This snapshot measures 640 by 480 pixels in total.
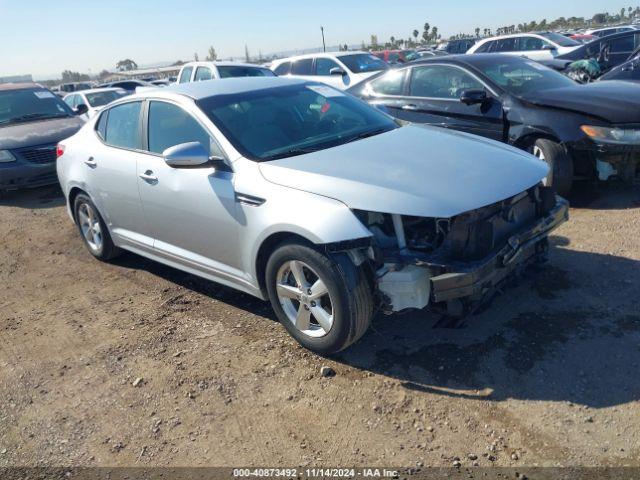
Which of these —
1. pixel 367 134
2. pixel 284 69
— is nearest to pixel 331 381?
pixel 367 134

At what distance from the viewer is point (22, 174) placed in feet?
28.0

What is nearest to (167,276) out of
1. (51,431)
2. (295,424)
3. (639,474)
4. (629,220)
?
(51,431)

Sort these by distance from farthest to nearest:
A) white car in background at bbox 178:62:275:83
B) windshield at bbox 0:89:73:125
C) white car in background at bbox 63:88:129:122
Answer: white car in background at bbox 63:88:129:122 → white car in background at bbox 178:62:275:83 → windshield at bbox 0:89:73:125

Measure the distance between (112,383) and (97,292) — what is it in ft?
5.45

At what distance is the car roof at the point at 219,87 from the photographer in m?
4.35

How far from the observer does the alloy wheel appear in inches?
135

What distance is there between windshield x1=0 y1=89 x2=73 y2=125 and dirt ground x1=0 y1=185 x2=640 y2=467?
5.81 meters

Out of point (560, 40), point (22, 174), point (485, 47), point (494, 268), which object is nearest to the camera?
point (494, 268)

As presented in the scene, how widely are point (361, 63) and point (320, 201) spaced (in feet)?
36.1

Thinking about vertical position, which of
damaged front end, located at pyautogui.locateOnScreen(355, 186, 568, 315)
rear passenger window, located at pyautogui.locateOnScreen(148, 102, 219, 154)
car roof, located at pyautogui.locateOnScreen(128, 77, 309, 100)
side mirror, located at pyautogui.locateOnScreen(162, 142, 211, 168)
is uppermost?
car roof, located at pyautogui.locateOnScreen(128, 77, 309, 100)

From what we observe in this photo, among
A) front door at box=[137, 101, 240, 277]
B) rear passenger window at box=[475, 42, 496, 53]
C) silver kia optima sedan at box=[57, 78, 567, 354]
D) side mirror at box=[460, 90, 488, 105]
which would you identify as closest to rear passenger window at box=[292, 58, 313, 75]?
rear passenger window at box=[475, 42, 496, 53]

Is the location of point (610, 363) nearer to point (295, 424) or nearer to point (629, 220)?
point (295, 424)

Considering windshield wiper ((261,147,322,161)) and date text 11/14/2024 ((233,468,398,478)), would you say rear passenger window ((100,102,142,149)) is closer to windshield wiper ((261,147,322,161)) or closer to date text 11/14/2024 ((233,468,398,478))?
windshield wiper ((261,147,322,161))

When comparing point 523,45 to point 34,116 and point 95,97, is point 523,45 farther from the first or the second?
point 34,116
